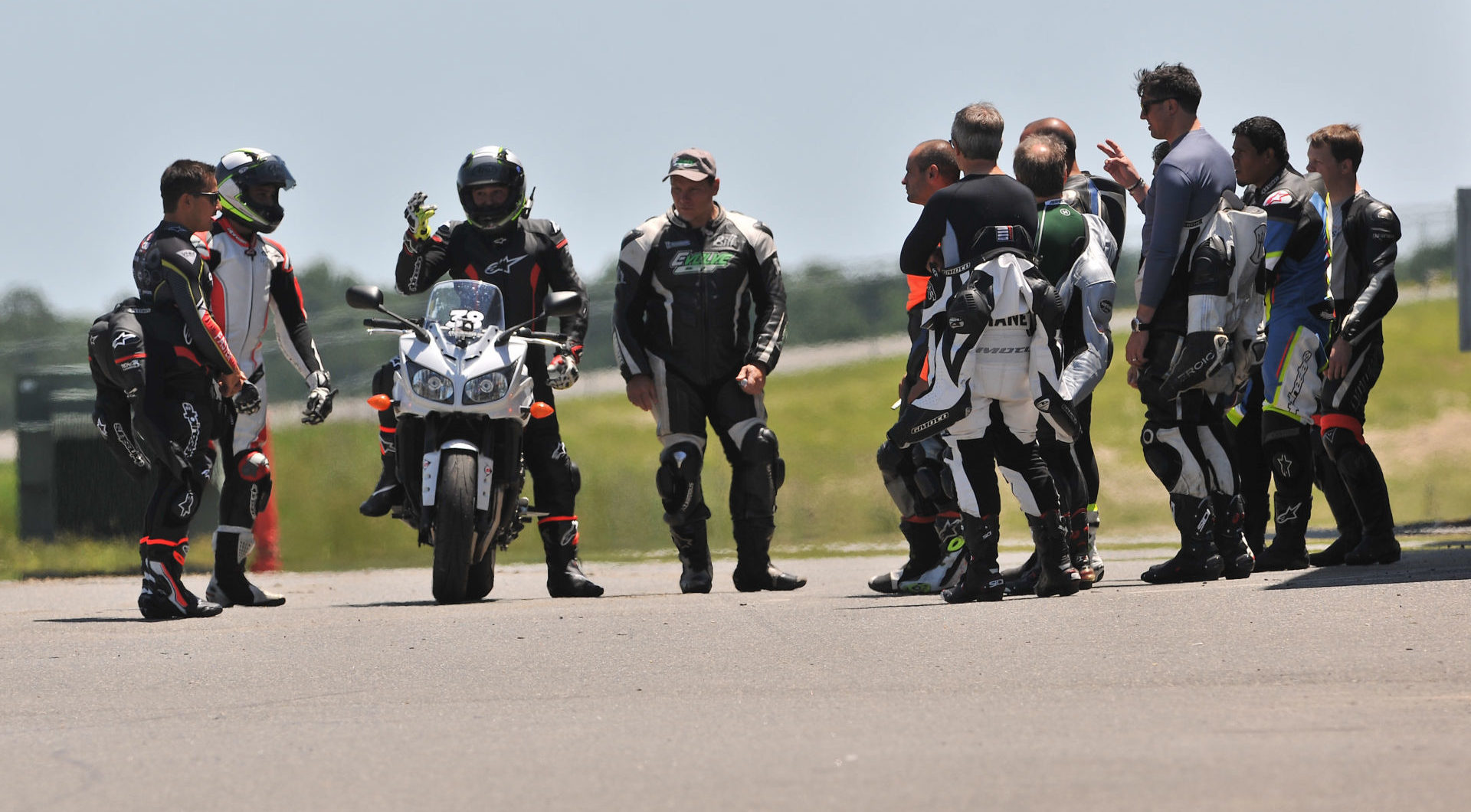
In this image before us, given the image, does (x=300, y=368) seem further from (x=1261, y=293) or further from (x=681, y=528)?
(x=1261, y=293)

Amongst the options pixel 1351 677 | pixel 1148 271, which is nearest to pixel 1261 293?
pixel 1148 271

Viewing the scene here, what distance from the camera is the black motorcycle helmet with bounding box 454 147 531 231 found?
9312 mm

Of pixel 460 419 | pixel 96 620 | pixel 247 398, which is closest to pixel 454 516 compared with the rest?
pixel 460 419

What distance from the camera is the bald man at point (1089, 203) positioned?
341 inches

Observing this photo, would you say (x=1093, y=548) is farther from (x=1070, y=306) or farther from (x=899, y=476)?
(x=1070, y=306)

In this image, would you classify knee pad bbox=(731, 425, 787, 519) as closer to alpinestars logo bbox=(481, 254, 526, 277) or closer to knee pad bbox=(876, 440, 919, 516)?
knee pad bbox=(876, 440, 919, 516)

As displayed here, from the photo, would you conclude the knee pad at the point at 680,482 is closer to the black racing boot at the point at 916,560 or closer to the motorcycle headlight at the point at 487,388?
the black racing boot at the point at 916,560

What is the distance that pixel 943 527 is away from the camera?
867 centimetres

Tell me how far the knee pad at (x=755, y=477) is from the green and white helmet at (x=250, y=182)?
99.4 inches

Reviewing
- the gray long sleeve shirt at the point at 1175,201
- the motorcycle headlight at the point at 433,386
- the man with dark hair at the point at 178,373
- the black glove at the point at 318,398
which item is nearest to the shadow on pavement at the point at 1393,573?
the gray long sleeve shirt at the point at 1175,201

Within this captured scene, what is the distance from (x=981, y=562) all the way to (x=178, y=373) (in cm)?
369

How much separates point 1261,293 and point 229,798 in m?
5.65

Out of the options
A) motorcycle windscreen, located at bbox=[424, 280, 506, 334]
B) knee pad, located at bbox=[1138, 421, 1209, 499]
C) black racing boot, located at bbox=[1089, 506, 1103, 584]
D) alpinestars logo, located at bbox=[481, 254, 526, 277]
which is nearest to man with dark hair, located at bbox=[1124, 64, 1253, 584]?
knee pad, located at bbox=[1138, 421, 1209, 499]

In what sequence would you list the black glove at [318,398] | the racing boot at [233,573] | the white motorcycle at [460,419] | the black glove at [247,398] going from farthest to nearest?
the black glove at [318,398] → the racing boot at [233,573] → the black glove at [247,398] → the white motorcycle at [460,419]
